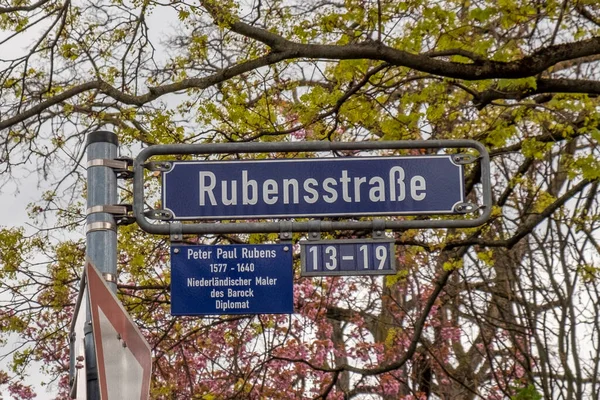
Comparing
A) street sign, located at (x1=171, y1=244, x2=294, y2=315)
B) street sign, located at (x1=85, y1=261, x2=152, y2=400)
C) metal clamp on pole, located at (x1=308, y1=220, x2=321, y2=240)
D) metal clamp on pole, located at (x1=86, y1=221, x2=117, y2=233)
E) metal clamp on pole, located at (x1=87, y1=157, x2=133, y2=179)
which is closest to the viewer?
street sign, located at (x1=85, y1=261, x2=152, y2=400)

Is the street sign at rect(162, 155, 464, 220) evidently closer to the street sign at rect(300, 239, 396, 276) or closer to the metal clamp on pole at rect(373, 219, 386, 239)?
the metal clamp on pole at rect(373, 219, 386, 239)

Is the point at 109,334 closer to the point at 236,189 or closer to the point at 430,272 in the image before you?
the point at 236,189

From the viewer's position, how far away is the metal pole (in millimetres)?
4359

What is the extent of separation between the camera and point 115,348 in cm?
360

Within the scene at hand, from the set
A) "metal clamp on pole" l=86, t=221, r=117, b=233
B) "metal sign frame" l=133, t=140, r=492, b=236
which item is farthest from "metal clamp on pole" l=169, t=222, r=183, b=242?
"metal clamp on pole" l=86, t=221, r=117, b=233

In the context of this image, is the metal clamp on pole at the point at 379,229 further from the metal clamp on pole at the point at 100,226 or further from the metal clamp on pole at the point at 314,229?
the metal clamp on pole at the point at 100,226

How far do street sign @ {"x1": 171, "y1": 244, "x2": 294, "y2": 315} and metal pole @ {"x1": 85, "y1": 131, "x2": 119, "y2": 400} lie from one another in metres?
0.45

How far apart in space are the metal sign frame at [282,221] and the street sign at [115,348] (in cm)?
112

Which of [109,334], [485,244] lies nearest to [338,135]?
[485,244]

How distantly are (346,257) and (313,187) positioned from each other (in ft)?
1.29

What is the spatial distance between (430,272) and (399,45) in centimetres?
468

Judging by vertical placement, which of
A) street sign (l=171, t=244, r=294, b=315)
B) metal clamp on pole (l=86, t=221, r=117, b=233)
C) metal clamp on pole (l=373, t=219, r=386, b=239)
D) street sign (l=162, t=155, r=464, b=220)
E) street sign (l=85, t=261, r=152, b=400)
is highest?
street sign (l=162, t=155, r=464, b=220)

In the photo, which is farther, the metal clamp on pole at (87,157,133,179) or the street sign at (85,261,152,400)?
the metal clamp on pole at (87,157,133,179)

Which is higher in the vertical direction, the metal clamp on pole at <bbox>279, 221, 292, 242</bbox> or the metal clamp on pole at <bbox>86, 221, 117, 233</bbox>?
the metal clamp on pole at <bbox>279, 221, 292, 242</bbox>
